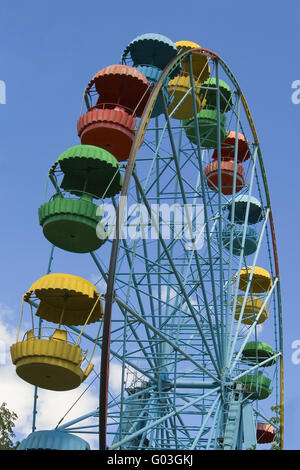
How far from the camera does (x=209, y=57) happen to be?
22.1 meters

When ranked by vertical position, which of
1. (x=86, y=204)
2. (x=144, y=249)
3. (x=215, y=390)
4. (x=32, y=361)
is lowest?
(x=32, y=361)

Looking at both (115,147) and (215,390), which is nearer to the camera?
(115,147)

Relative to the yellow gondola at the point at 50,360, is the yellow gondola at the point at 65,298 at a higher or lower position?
higher

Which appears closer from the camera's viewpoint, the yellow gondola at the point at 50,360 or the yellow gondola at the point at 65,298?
the yellow gondola at the point at 50,360

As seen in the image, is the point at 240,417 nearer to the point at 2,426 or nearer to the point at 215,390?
the point at 215,390

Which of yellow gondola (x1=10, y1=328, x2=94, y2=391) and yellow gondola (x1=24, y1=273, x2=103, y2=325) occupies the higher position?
yellow gondola (x1=24, y1=273, x2=103, y2=325)

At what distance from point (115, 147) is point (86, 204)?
3299mm

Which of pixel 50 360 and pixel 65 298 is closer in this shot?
pixel 50 360

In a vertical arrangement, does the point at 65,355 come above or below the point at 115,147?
below

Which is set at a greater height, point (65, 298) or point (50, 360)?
point (65, 298)

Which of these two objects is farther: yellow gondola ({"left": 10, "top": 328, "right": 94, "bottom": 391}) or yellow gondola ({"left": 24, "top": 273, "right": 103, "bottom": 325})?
yellow gondola ({"left": 24, "top": 273, "right": 103, "bottom": 325})
